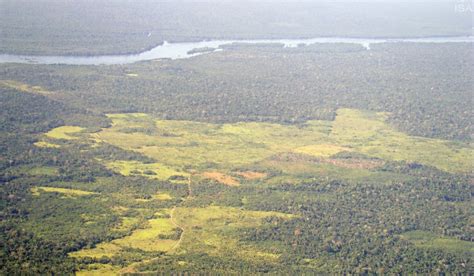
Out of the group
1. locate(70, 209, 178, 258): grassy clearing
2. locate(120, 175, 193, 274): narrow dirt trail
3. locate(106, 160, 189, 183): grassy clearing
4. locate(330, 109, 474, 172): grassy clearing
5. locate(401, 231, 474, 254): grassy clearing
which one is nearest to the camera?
locate(120, 175, 193, 274): narrow dirt trail

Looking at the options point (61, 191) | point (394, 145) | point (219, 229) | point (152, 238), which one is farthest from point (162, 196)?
point (394, 145)

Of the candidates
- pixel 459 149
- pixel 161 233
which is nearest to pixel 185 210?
pixel 161 233

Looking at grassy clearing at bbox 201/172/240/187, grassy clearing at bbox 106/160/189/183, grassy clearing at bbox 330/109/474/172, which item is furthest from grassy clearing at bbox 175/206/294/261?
grassy clearing at bbox 330/109/474/172

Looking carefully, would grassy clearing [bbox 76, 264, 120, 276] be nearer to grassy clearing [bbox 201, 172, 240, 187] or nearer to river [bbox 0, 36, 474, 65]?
grassy clearing [bbox 201, 172, 240, 187]

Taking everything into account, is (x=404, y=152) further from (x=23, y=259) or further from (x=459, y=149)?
(x=23, y=259)

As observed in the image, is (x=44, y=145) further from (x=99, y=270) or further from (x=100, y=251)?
(x=99, y=270)

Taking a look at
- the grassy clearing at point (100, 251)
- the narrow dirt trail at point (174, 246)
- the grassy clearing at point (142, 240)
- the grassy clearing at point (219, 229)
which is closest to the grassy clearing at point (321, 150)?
the narrow dirt trail at point (174, 246)

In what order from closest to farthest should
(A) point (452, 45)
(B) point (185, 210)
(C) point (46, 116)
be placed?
(B) point (185, 210) < (C) point (46, 116) < (A) point (452, 45)
